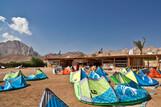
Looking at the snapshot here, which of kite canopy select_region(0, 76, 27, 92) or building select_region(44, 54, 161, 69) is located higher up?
building select_region(44, 54, 161, 69)

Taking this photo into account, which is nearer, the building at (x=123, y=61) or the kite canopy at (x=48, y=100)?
the kite canopy at (x=48, y=100)

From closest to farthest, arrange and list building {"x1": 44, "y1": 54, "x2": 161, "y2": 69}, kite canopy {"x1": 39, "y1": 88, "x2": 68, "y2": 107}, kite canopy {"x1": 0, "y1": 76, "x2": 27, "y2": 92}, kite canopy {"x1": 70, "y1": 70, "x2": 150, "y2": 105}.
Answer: kite canopy {"x1": 39, "y1": 88, "x2": 68, "y2": 107}
kite canopy {"x1": 70, "y1": 70, "x2": 150, "y2": 105}
kite canopy {"x1": 0, "y1": 76, "x2": 27, "y2": 92}
building {"x1": 44, "y1": 54, "x2": 161, "y2": 69}

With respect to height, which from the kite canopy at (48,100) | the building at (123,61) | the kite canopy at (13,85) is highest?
the building at (123,61)

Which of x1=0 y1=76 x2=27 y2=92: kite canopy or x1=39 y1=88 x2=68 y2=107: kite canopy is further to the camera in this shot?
x1=0 y1=76 x2=27 y2=92: kite canopy

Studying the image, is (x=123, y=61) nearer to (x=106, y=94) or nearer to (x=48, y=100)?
(x=106, y=94)

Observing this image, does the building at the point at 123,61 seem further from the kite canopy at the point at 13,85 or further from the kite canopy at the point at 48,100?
the kite canopy at the point at 48,100

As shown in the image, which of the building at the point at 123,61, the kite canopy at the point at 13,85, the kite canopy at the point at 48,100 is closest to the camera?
the kite canopy at the point at 48,100

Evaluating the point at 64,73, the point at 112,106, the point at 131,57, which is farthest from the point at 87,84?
the point at 131,57

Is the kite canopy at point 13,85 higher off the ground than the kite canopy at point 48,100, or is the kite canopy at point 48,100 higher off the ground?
the kite canopy at point 48,100

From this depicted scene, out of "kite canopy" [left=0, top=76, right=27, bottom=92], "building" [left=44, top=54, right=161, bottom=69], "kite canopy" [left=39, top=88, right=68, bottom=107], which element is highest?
"building" [left=44, top=54, right=161, bottom=69]

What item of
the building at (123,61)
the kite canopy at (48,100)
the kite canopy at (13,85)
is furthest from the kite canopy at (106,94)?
the building at (123,61)

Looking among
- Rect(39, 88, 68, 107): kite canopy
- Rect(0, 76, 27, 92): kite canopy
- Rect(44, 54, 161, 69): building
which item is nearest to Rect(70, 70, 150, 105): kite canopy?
Rect(39, 88, 68, 107): kite canopy

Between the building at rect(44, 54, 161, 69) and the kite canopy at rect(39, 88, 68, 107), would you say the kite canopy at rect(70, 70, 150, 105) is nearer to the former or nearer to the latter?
the kite canopy at rect(39, 88, 68, 107)

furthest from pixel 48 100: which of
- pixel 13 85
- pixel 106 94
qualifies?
pixel 13 85
